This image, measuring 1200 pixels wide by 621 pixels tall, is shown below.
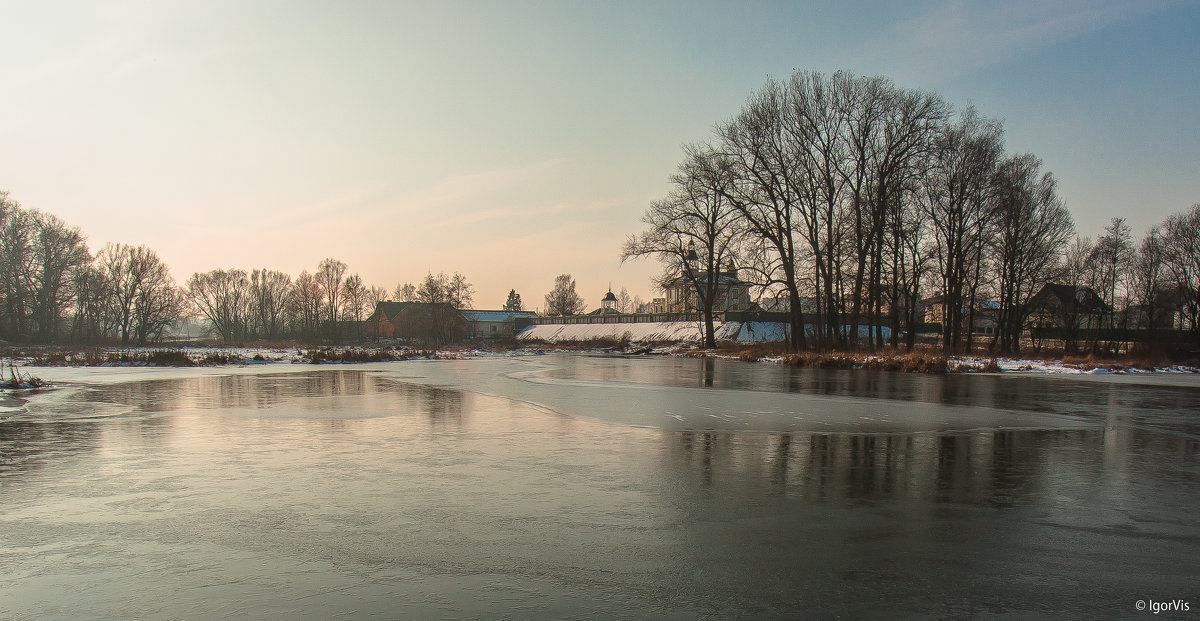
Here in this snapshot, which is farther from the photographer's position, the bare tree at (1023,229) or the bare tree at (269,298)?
the bare tree at (269,298)

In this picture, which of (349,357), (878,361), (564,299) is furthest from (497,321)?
(878,361)

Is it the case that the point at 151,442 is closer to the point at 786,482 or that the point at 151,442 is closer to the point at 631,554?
the point at 631,554

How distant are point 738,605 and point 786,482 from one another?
3174mm

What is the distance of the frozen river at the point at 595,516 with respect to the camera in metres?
3.78

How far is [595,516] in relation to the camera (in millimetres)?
5418

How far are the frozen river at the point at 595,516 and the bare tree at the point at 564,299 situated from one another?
11162 centimetres

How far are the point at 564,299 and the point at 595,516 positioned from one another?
390 ft

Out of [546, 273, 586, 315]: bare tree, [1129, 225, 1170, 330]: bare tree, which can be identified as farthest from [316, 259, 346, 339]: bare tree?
[1129, 225, 1170, 330]: bare tree

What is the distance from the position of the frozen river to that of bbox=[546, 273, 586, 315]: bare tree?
11162 cm

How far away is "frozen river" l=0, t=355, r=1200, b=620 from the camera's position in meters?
3.78

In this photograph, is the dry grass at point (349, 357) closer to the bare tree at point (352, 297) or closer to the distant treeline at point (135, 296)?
the distant treeline at point (135, 296)

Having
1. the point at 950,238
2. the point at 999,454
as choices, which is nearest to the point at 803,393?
the point at 999,454

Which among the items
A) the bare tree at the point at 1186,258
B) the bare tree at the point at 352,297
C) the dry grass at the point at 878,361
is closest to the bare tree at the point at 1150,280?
the bare tree at the point at 1186,258

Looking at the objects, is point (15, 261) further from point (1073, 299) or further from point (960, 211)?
point (1073, 299)
